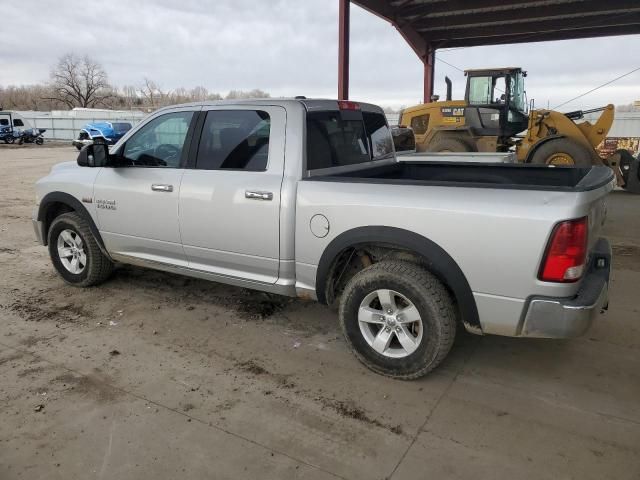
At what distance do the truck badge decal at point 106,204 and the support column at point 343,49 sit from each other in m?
8.71

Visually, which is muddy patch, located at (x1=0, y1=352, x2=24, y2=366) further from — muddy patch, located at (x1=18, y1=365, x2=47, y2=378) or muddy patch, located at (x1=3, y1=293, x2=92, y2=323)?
muddy patch, located at (x1=3, y1=293, x2=92, y2=323)

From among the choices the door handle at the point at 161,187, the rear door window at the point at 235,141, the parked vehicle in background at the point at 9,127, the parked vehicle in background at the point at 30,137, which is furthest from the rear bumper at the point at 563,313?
the parked vehicle in background at the point at 9,127

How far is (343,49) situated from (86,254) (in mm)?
9469

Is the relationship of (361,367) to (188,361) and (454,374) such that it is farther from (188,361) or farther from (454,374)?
(188,361)

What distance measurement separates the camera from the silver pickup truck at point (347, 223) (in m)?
2.84

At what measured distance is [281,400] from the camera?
10.5 feet

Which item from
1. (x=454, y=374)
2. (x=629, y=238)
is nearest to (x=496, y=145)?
(x=629, y=238)

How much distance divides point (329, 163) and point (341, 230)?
2.36 feet

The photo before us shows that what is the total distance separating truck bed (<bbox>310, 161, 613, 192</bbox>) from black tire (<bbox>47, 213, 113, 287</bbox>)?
8.66 feet

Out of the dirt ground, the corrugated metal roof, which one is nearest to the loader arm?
the corrugated metal roof

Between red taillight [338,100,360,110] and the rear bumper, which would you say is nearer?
the rear bumper

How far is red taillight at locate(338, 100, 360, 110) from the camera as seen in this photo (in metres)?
4.15

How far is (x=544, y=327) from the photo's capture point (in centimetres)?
288

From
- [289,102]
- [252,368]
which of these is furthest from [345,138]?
[252,368]
